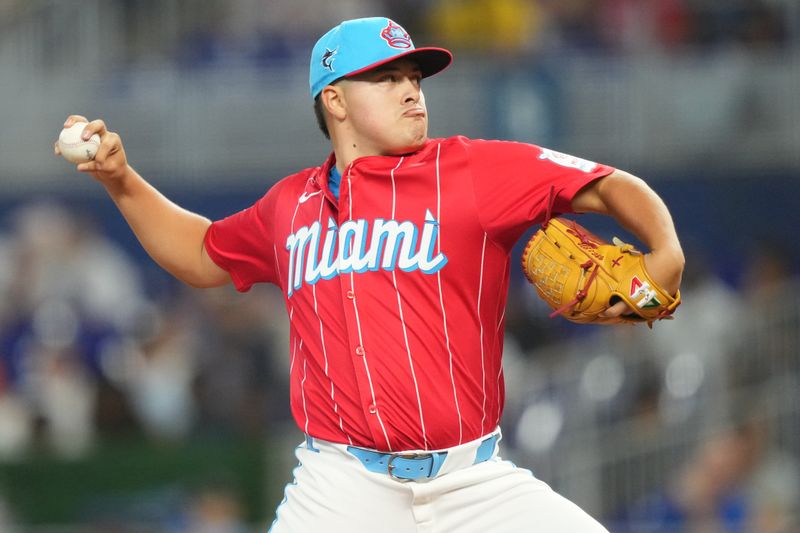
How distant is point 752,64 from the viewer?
11.6 meters

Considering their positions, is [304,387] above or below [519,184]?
below

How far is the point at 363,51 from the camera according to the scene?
177 inches

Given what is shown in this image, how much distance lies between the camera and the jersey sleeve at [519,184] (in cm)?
421

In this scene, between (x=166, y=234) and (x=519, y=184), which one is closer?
(x=519, y=184)

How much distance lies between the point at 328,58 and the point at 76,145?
0.86 meters

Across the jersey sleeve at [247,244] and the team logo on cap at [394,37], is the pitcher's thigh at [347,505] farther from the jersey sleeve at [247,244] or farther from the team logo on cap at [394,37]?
the team logo on cap at [394,37]

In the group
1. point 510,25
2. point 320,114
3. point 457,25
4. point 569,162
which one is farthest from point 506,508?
point 457,25

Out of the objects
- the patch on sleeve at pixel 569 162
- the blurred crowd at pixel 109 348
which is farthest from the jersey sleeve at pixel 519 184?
the blurred crowd at pixel 109 348

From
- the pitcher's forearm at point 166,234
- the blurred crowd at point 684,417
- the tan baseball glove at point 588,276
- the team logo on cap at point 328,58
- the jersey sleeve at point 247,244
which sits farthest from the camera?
the blurred crowd at point 684,417

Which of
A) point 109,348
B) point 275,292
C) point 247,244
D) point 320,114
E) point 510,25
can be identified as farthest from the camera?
point 510,25

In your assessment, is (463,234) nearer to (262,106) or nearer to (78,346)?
(78,346)

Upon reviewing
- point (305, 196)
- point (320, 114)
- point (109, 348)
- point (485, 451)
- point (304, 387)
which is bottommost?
point (109, 348)

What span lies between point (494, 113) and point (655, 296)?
7692 millimetres

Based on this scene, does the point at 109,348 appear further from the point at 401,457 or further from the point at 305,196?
the point at 401,457
